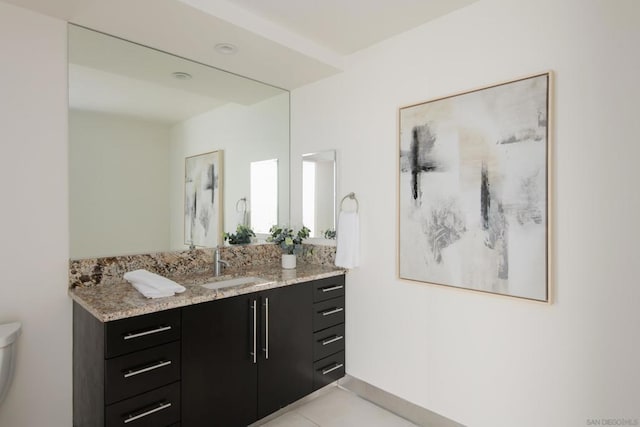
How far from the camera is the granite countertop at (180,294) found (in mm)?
1606

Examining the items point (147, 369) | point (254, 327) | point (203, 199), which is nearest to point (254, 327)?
point (254, 327)

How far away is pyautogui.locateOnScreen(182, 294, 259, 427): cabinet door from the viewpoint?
1.80 meters

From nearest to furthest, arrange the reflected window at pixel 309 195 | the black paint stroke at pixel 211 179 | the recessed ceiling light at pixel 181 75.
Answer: the recessed ceiling light at pixel 181 75, the black paint stroke at pixel 211 179, the reflected window at pixel 309 195

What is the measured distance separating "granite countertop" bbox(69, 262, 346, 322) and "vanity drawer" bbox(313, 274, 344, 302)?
5 cm

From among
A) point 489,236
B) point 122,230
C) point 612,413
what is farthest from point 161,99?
point 612,413

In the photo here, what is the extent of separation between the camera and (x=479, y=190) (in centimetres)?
192

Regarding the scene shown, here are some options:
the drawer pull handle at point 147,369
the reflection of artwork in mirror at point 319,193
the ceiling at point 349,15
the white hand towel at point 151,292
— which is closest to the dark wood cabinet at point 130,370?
the drawer pull handle at point 147,369

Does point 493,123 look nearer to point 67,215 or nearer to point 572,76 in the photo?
point 572,76

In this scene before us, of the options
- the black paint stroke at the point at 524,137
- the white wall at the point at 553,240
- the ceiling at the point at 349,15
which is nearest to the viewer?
the white wall at the point at 553,240

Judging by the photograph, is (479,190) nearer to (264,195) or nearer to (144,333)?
(264,195)

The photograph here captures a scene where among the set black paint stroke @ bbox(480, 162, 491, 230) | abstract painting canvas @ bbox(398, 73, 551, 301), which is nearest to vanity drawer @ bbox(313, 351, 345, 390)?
abstract painting canvas @ bbox(398, 73, 551, 301)

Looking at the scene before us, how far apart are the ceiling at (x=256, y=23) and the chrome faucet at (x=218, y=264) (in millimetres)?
1334

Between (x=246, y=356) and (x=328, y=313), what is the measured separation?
69cm

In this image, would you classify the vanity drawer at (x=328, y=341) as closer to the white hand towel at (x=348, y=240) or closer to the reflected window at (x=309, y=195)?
the white hand towel at (x=348, y=240)
